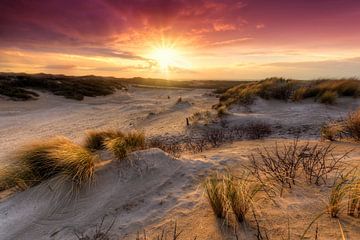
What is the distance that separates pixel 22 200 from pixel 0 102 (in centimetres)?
1790

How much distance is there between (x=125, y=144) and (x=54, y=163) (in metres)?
1.15

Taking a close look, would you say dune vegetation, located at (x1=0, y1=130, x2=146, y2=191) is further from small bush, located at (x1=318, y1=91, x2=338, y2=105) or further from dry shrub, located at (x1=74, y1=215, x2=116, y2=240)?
small bush, located at (x1=318, y1=91, x2=338, y2=105)

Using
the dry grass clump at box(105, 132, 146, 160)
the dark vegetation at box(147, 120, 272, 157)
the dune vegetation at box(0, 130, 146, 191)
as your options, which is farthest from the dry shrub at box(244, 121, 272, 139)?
the dune vegetation at box(0, 130, 146, 191)

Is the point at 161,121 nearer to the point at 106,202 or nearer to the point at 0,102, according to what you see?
the point at 106,202

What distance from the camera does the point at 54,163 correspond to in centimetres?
394

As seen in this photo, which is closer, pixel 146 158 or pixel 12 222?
pixel 12 222

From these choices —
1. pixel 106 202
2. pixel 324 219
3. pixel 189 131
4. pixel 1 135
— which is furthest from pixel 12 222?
pixel 1 135

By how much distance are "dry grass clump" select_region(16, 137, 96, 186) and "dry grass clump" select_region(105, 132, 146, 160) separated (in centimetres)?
39

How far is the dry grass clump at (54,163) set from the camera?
148 inches

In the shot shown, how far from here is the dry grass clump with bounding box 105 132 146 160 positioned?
4.36 metres

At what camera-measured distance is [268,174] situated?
355 cm

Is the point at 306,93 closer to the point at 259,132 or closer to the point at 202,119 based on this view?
the point at 202,119

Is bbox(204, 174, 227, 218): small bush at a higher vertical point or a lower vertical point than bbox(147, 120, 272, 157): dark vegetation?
higher

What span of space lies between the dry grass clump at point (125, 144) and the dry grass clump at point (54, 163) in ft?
1.28
